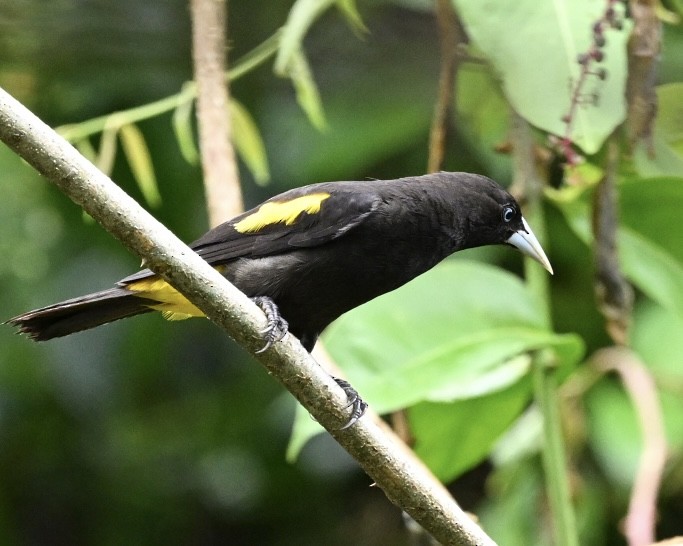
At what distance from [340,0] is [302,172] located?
43.3 inches

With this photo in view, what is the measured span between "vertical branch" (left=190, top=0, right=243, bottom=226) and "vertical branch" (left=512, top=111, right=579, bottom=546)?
76cm

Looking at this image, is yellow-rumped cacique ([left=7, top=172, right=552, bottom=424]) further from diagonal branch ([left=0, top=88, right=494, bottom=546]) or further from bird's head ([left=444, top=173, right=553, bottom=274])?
diagonal branch ([left=0, top=88, right=494, bottom=546])

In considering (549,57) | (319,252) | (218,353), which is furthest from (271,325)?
(218,353)

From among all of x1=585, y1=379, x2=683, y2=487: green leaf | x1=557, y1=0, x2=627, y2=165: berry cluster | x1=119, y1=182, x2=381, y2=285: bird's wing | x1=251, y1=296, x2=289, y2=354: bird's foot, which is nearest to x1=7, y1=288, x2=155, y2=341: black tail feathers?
x1=119, y1=182, x2=381, y2=285: bird's wing

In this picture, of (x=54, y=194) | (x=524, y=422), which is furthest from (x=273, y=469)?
(x=54, y=194)

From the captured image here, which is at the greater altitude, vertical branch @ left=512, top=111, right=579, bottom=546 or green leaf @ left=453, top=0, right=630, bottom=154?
green leaf @ left=453, top=0, right=630, bottom=154

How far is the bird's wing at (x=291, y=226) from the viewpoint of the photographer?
2326 mm

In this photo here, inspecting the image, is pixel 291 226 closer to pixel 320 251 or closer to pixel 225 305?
pixel 320 251

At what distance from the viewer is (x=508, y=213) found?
251 cm

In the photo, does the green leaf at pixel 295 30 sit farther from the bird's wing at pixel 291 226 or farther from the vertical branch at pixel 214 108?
the bird's wing at pixel 291 226

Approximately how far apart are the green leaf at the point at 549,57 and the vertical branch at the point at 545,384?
294mm

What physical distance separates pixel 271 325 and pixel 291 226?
2.07 ft

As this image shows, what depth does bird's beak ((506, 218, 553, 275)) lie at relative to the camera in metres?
2.49

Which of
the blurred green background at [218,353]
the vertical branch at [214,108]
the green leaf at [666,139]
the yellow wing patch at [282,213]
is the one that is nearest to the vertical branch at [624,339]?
the green leaf at [666,139]
